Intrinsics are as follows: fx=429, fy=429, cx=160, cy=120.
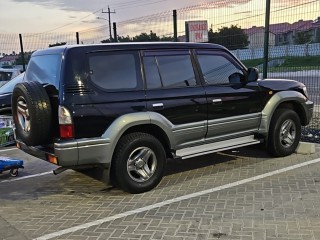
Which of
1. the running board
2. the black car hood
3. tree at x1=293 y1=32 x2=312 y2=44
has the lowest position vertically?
the running board

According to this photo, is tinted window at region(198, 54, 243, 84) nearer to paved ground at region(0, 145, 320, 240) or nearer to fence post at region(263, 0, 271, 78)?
paved ground at region(0, 145, 320, 240)

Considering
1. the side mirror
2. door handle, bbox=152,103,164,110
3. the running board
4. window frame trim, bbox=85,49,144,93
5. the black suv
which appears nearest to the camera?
the black suv

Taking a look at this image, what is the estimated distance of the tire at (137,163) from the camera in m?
5.39

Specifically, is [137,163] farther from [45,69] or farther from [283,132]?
[283,132]

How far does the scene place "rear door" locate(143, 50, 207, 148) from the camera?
568cm

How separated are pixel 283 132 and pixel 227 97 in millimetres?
1438

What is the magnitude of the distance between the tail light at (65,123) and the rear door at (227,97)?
2.10 meters

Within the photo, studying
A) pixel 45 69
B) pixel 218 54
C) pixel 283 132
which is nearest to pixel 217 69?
pixel 218 54

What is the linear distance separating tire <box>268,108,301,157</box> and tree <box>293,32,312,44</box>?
14.3ft

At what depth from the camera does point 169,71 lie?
5.91 m

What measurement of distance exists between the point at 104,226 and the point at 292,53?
9.94m

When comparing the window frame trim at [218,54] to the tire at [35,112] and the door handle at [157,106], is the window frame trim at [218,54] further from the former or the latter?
the tire at [35,112]

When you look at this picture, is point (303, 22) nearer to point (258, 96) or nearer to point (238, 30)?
point (238, 30)

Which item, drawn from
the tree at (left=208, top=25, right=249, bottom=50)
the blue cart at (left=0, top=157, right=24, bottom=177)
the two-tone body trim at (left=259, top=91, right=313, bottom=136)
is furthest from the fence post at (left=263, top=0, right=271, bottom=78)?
the blue cart at (left=0, top=157, right=24, bottom=177)
